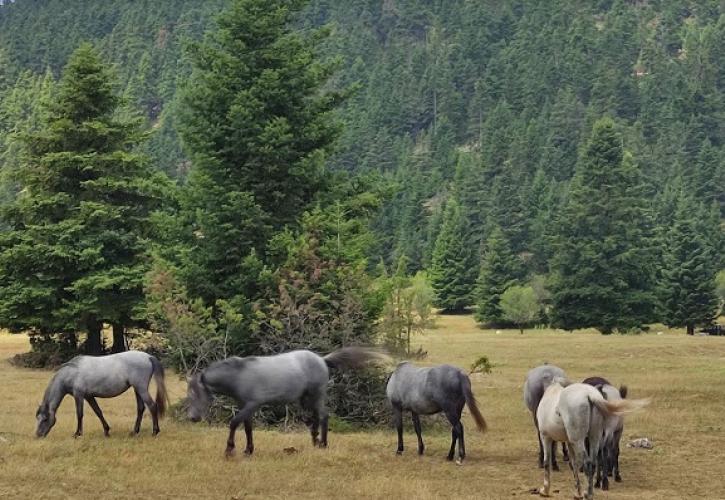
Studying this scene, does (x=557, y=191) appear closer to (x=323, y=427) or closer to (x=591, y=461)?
(x=323, y=427)

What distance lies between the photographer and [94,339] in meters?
39.9

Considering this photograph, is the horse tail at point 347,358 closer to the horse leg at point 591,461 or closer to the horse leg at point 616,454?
the horse leg at point 616,454

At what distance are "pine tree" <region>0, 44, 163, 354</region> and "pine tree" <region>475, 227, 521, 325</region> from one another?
56455 millimetres

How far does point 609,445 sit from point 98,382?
10.1m

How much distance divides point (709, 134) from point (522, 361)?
475ft

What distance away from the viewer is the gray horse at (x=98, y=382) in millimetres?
17625

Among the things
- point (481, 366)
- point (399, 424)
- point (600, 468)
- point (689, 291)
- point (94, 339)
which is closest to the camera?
point (600, 468)

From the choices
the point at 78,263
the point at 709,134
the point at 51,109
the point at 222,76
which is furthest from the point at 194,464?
the point at 709,134

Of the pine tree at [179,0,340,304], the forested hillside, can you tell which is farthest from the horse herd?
the forested hillside

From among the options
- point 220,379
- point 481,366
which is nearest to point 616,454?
point 220,379

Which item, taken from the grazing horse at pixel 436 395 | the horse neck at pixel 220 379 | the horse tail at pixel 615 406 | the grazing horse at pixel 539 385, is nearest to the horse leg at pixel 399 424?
the grazing horse at pixel 436 395

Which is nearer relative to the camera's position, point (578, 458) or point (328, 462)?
point (578, 458)

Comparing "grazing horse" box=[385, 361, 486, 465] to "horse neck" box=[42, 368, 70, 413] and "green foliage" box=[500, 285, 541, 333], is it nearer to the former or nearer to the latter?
"horse neck" box=[42, 368, 70, 413]

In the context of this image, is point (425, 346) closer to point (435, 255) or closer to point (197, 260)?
point (197, 260)
